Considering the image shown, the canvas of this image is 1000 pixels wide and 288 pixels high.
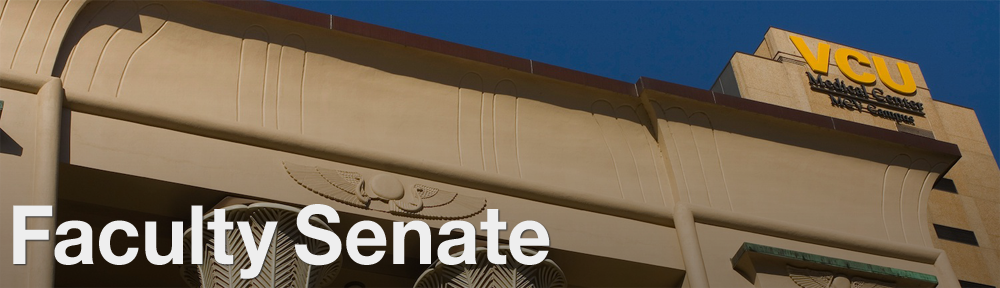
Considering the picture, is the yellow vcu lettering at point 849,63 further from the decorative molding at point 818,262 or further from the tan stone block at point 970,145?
the decorative molding at point 818,262

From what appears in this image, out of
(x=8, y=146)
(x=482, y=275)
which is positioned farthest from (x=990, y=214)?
(x=8, y=146)

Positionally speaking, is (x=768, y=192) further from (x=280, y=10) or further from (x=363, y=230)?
(x=280, y=10)

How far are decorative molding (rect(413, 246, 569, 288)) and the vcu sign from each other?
43.3ft

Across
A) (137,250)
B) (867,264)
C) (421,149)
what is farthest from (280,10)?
(867,264)

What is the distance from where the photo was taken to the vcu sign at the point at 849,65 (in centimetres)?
2236

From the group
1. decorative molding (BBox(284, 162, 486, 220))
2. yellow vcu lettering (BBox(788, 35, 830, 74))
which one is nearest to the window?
yellow vcu lettering (BBox(788, 35, 830, 74))

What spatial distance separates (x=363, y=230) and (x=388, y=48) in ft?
7.15

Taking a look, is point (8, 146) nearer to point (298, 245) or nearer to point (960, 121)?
point (298, 245)

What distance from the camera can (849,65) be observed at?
2281cm

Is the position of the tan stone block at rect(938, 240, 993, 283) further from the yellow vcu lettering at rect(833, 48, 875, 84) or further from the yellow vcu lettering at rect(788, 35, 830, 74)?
the yellow vcu lettering at rect(788, 35, 830, 74)

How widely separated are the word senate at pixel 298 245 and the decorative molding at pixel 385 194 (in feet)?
0.59

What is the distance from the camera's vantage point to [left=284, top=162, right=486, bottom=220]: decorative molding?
10.5 meters

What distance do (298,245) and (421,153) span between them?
6.95ft

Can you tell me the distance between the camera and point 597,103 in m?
12.8
